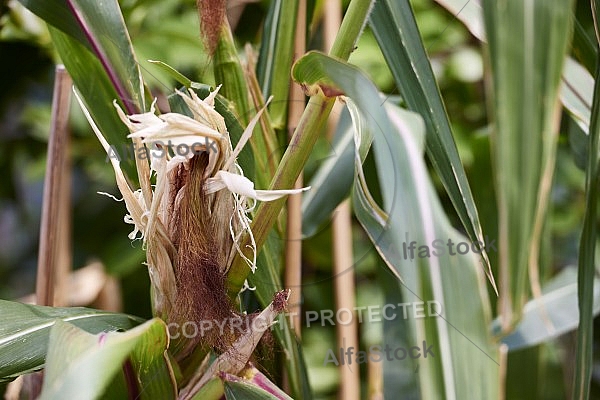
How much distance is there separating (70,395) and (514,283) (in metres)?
0.13

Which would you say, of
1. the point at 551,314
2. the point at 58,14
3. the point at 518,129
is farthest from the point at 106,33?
the point at 551,314

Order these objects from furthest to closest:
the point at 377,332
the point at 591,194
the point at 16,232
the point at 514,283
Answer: the point at 16,232
the point at 377,332
the point at 591,194
the point at 514,283

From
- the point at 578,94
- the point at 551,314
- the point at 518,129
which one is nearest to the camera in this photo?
the point at 518,129

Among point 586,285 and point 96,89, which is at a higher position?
point 96,89

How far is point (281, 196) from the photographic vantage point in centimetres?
27

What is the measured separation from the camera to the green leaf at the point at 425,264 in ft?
1.00

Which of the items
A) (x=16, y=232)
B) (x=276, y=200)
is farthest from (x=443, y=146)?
(x=16, y=232)

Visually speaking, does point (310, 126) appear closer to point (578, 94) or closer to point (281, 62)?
point (281, 62)

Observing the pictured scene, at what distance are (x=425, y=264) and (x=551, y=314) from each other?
30 centimetres

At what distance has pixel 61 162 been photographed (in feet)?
1.51

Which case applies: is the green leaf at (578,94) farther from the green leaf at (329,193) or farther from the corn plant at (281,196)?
the green leaf at (329,193)

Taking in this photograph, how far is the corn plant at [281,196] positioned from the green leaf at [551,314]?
14cm

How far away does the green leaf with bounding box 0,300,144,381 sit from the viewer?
290mm

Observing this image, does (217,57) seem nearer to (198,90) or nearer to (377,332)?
(198,90)
